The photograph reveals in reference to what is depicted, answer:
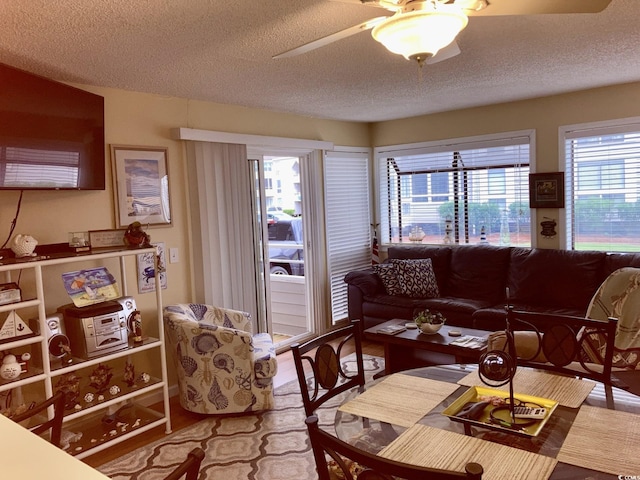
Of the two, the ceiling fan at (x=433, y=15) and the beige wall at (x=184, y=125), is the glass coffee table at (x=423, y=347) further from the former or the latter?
the ceiling fan at (x=433, y=15)

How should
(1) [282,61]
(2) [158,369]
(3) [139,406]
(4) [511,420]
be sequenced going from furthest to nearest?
(2) [158,369] < (3) [139,406] < (1) [282,61] < (4) [511,420]

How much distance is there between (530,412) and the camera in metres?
1.73

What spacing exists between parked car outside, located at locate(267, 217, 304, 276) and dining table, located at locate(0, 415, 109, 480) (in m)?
4.26

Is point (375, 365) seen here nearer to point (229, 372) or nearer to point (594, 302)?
point (229, 372)

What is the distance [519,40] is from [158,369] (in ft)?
11.0

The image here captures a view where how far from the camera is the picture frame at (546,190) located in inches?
188

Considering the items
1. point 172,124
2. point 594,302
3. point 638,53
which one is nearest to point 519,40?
point 638,53

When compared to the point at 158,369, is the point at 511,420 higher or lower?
higher

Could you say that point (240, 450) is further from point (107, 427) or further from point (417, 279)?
point (417, 279)

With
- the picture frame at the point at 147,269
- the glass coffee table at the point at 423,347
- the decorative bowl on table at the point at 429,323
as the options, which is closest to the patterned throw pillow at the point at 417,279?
the glass coffee table at the point at 423,347

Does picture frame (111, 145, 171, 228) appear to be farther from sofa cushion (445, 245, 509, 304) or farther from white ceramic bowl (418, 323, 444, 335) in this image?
sofa cushion (445, 245, 509, 304)

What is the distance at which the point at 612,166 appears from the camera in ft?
15.0

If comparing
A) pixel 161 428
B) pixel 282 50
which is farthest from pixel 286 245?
pixel 282 50

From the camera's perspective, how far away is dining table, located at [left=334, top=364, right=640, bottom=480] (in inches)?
55.9
